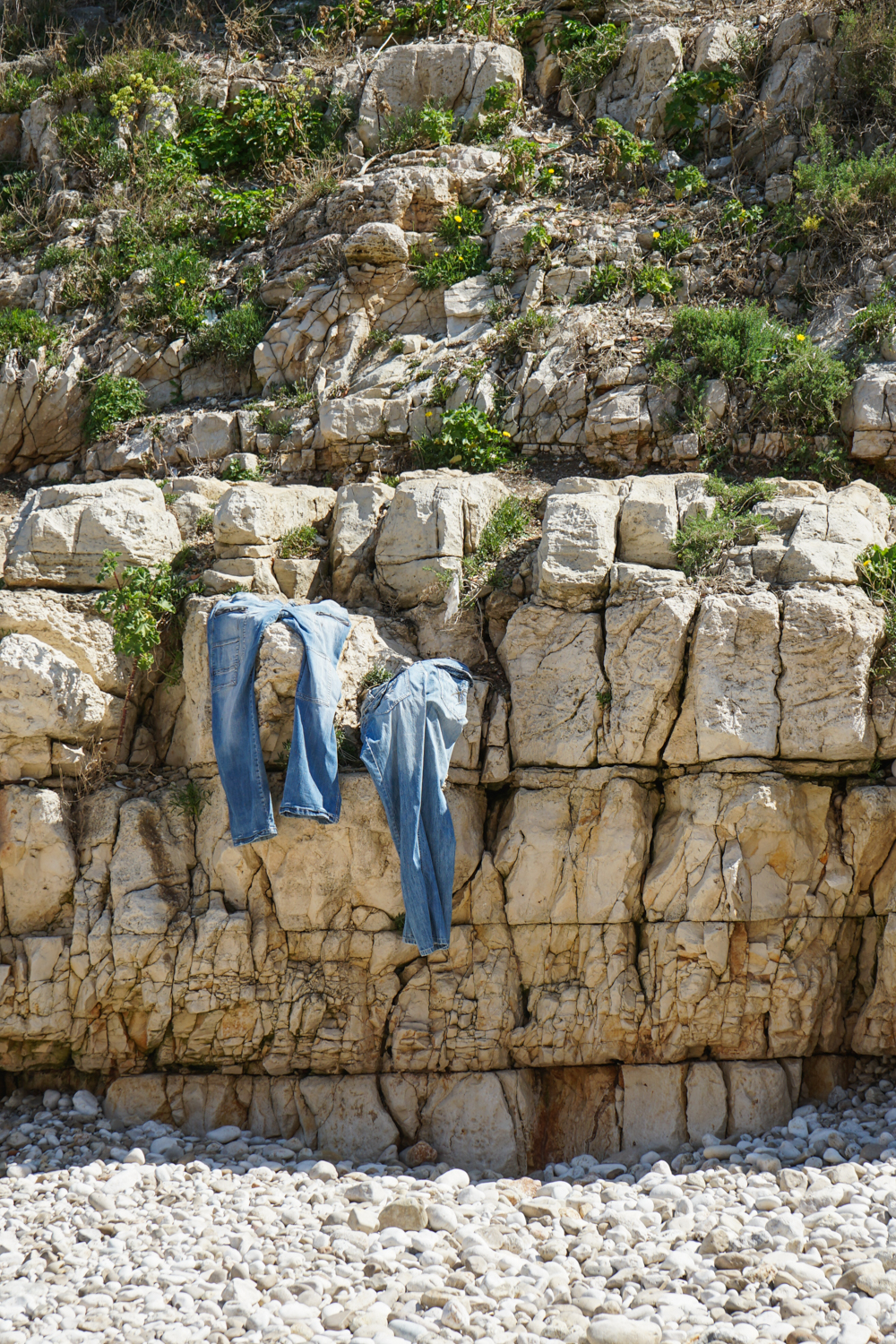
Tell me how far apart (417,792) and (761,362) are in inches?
202

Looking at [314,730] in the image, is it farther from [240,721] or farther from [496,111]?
[496,111]

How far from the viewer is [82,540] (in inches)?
305

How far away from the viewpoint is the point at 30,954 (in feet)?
23.3

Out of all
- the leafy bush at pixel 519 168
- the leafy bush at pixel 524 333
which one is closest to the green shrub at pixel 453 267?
the leafy bush at pixel 519 168

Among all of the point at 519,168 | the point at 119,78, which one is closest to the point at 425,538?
the point at 519,168

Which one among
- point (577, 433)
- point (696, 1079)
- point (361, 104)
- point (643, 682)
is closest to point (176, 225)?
point (361, 104)

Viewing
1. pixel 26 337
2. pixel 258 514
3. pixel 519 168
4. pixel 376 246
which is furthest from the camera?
pixel 26 337

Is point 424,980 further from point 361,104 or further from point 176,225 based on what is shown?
point 361,104

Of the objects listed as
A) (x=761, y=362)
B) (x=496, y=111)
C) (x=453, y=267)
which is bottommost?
(x=761, y=362)

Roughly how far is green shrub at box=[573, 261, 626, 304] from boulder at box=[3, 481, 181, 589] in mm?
5033

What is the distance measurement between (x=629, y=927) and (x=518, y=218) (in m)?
7.56

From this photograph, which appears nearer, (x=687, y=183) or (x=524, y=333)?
(x=524, y=333)

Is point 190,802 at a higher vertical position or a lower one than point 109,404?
lower

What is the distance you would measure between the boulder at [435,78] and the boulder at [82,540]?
6.71m
